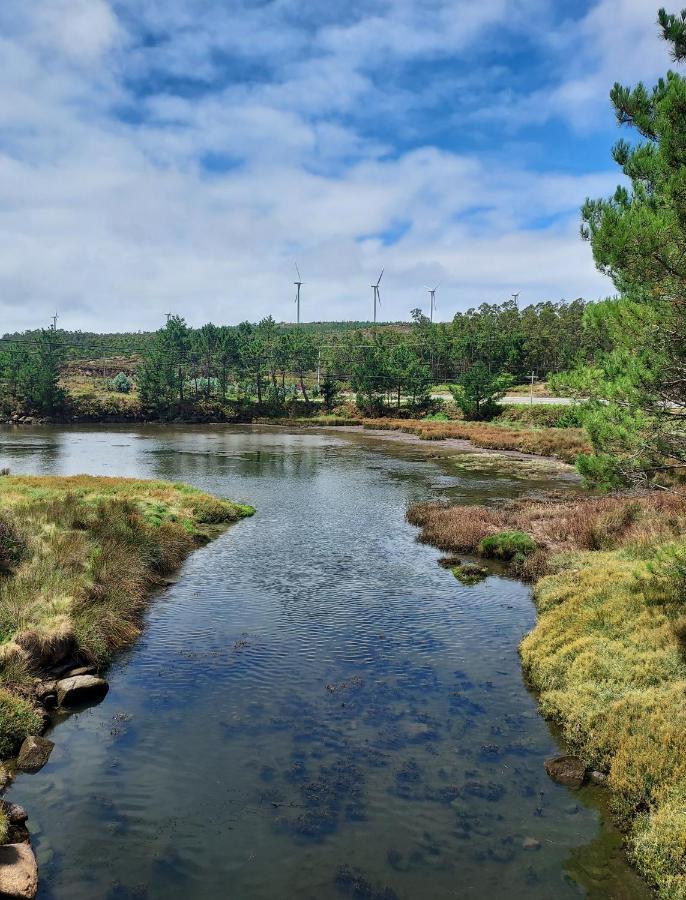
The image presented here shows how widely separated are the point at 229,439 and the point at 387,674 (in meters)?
74.3

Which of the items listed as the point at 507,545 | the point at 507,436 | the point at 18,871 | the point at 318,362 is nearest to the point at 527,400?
the point at 507,436

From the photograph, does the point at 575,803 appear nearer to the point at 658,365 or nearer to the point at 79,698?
the point at 658,365

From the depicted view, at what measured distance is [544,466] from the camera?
56.3 meters

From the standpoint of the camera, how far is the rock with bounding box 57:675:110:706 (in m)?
15.0

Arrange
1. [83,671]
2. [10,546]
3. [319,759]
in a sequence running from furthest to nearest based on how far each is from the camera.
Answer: [10,546], [83,671], [319,759]

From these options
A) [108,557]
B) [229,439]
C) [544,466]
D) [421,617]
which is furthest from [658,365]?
[229,439]

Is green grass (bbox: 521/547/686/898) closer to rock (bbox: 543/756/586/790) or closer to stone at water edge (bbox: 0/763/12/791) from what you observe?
rock (bbox: 543/756/586/790)

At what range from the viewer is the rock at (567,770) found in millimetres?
12000

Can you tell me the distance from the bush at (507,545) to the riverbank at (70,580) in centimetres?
1310

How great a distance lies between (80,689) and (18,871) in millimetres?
6134

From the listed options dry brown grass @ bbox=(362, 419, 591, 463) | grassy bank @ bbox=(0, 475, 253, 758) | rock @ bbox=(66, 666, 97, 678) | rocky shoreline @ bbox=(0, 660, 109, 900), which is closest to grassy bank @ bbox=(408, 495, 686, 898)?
rocky shoreline @ bbox=(0, 660, 109, 900)

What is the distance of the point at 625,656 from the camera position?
14.5m

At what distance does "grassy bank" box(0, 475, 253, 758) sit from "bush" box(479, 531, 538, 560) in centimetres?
1308

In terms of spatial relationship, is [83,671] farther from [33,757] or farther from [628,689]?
[628,689]
